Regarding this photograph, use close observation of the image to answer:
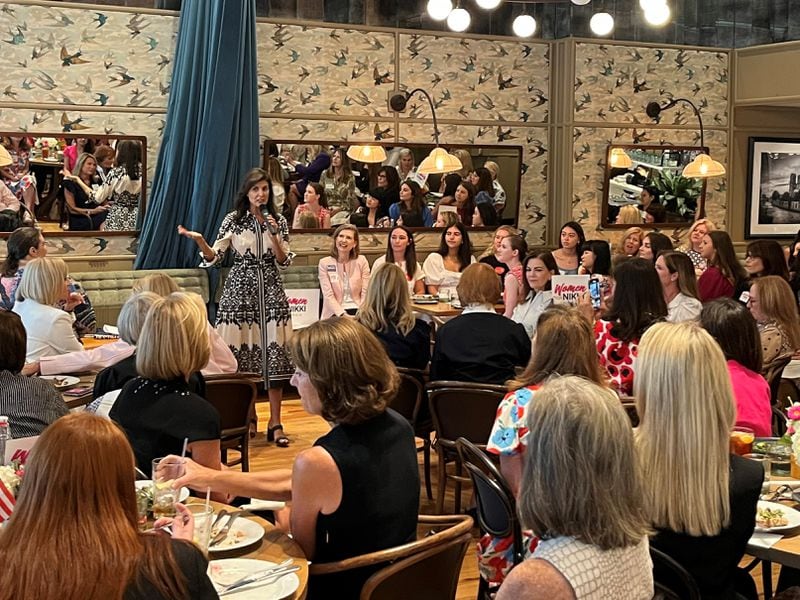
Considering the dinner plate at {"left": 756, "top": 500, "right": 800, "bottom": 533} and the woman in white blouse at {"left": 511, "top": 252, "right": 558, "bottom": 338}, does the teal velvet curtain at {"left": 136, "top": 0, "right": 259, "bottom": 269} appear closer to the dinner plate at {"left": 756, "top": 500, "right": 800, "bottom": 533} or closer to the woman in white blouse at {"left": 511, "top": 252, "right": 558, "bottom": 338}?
the woman in white blouse at {"left": 511, "top": 252, "right": 558, "bottom": 338}

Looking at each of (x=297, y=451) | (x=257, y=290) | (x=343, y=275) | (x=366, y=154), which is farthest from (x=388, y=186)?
(x=297, y=451)

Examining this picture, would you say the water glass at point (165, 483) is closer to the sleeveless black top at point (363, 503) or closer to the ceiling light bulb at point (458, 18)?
the sleeveless black top at point (363, 503)

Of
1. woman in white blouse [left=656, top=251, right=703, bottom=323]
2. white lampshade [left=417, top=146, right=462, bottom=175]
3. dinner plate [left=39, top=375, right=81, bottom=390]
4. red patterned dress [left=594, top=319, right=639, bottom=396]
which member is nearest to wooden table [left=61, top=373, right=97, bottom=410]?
dinner plate [left=39, top=375, right=81, bottom=390]

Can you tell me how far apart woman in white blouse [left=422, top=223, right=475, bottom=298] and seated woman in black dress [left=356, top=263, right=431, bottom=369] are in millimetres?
3250

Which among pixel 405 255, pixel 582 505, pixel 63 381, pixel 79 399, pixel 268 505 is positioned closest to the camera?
pixel 582 505

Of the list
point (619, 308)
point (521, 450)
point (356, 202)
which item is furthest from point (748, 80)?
point (521, 450)

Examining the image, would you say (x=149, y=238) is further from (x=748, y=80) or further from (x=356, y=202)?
(x=748, y=80)

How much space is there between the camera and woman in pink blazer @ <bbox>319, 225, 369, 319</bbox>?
8266mm

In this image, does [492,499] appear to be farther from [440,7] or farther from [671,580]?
[440,7]

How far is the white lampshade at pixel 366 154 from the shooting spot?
9.68 meters

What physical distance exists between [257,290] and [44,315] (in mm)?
2054

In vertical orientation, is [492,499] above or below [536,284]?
below

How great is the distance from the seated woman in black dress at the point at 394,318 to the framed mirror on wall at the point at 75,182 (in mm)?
3773

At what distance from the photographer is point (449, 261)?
363 inches
